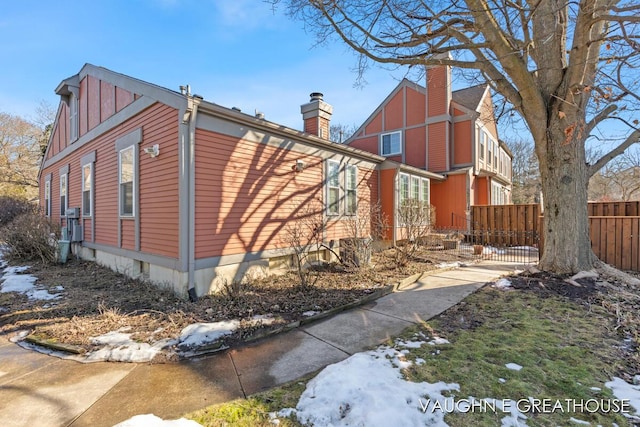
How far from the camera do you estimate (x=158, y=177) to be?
241 inches

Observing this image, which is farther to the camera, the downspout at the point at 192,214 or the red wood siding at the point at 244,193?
the red wood siding at the point at 244,193

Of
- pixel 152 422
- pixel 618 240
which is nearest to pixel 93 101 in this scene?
pixel 152 422

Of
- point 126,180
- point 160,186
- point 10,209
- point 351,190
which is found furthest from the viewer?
point 10,209

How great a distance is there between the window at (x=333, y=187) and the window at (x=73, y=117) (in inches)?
358

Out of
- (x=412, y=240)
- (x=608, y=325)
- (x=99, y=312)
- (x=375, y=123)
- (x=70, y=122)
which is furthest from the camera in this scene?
(x=375, y=123)

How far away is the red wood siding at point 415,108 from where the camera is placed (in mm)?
15469

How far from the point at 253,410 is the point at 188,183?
4128 millimetres

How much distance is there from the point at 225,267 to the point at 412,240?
17.2ft

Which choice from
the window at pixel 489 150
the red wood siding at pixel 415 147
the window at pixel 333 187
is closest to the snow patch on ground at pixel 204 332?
the window at pixel 333 187

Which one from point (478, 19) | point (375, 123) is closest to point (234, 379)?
point (478, 19)

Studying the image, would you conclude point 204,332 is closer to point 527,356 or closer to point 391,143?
point 527,356

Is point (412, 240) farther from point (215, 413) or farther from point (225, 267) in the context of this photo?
point (215, 413)

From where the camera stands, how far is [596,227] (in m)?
8.02

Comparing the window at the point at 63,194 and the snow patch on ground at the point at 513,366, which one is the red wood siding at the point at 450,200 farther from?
the window at the point at 63,194
